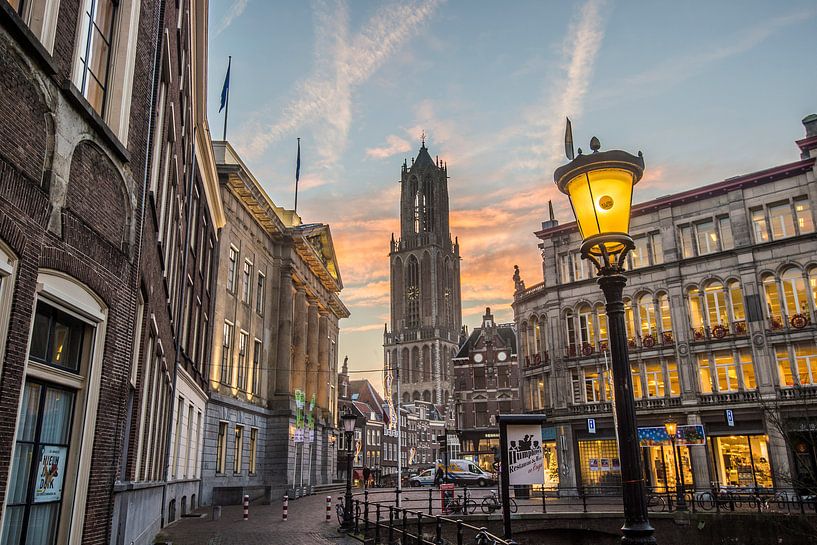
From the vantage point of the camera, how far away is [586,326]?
140ft

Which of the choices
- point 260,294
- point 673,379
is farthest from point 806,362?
point 260,294

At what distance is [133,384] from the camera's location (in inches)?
440

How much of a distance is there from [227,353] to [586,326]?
23275mm

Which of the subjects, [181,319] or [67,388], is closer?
[67,388]

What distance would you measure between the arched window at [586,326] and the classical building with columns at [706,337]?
72mm

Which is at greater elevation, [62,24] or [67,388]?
[62,24]

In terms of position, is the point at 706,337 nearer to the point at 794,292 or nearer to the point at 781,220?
the point at 794,292

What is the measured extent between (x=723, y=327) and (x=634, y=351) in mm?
5568

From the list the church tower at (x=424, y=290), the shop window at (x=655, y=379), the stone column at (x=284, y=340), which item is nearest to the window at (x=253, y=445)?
the stone column at (x=284, y=340)

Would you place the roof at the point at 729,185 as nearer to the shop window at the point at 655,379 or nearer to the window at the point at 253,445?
the shop window at the point at 655,379

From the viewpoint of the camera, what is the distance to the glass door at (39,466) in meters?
6.27

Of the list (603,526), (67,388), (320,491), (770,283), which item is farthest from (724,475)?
(67,388)

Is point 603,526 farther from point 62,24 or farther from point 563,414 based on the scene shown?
point 62,24

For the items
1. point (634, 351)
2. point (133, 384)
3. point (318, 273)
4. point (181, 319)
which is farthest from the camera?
point (318, 273)
